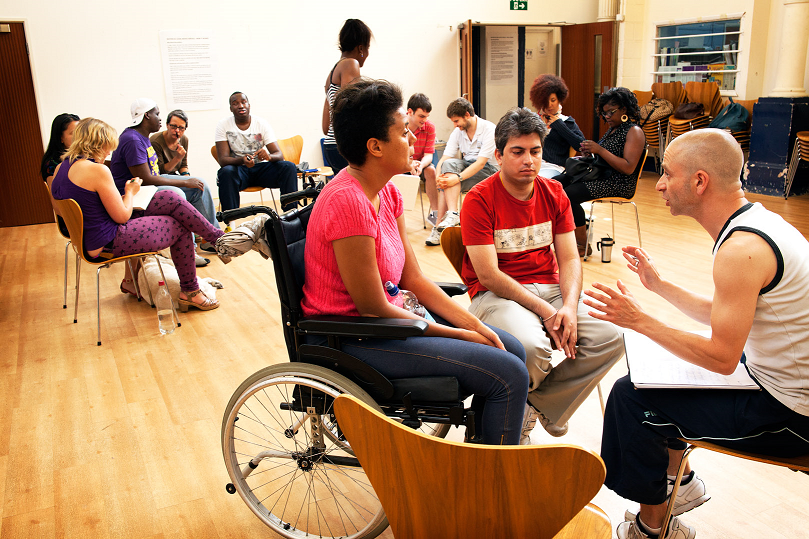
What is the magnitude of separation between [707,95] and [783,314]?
705cm

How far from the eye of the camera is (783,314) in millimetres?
1425

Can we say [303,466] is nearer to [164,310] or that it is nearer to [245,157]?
[164,310]

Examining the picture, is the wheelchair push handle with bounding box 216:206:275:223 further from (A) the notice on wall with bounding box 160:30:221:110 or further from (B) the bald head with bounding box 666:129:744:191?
(A) the notice on wall with bounding box 160:30:221:110

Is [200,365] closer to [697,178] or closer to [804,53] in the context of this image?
[697,178]

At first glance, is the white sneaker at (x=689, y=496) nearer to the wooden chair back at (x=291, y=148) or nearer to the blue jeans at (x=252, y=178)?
the blue jeans at (x=252, y=178)

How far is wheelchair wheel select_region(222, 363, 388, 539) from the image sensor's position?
1.69m

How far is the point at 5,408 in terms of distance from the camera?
281 centimetres

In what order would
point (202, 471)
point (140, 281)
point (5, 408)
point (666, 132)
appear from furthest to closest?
point (666, 132) < point (140, 281) < point (5, 408) < point (202, 471)

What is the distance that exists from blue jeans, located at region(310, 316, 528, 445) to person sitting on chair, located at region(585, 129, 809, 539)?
268 millimetres

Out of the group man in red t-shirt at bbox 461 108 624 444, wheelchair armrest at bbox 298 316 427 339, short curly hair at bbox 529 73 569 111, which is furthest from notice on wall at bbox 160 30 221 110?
wheelchair armrest at bbox 298 316 427 339

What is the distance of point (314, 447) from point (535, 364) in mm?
774

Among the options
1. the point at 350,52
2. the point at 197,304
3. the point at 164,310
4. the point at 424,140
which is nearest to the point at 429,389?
the point at 164,310

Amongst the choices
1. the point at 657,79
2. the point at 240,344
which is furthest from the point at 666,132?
the point at 240,344

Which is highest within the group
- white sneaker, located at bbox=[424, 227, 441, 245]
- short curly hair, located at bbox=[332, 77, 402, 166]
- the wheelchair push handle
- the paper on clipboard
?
short curly hair, located at bbox=[332, 77, 402, 166]
